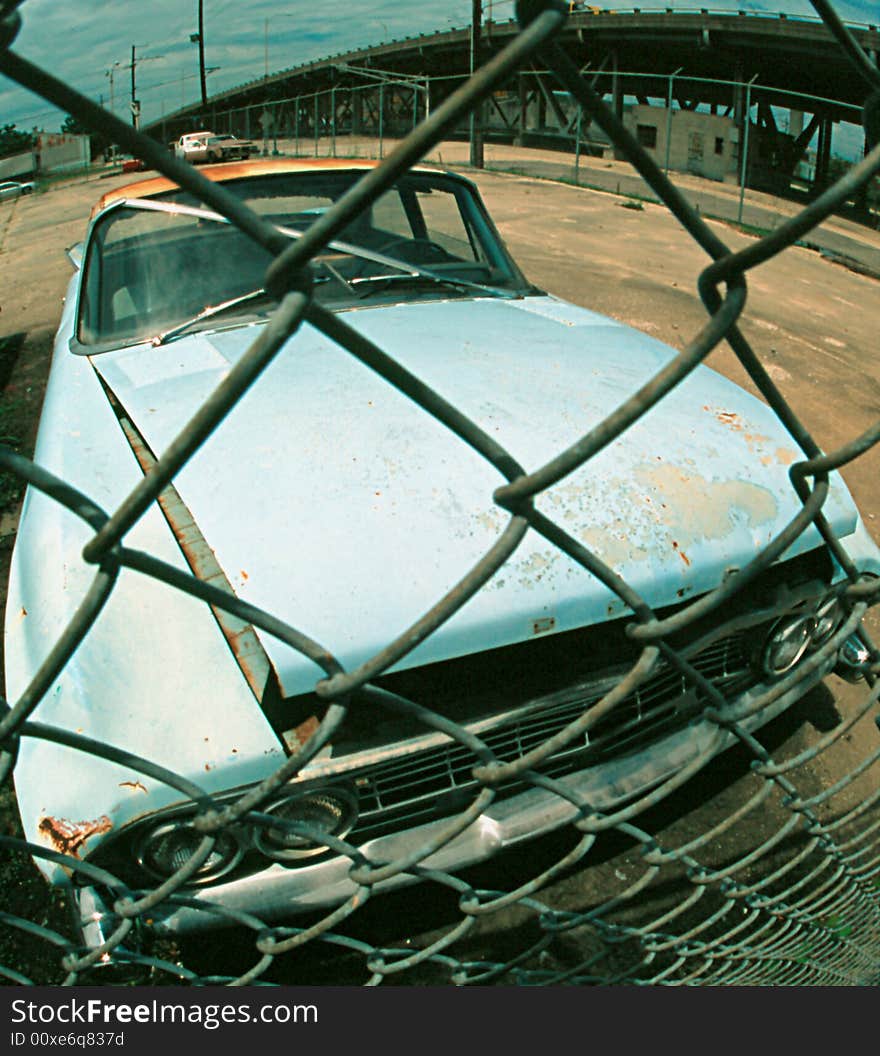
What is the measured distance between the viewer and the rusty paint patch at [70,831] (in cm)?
134

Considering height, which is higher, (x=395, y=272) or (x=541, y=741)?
(x=395, y=272)

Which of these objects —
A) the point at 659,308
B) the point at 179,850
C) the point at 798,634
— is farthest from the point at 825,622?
the point at 659,308

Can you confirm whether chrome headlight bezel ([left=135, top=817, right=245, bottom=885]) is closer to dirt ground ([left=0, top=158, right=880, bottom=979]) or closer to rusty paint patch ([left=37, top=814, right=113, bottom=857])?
rusty paint patch ([left=37, top=814, right=113, bottom=857])

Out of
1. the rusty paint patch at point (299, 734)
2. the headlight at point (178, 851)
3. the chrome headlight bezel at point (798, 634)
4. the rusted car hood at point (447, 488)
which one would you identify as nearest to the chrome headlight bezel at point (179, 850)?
the headlight at point (178, 851)

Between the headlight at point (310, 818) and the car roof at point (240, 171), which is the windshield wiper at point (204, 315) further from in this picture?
the headlight at point (310, 818)

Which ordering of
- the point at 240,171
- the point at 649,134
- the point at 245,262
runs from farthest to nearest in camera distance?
the point at 649,134, the point at 240,171, the point at 245,262

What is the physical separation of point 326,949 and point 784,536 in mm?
1547

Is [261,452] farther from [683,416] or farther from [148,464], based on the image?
[683,416]

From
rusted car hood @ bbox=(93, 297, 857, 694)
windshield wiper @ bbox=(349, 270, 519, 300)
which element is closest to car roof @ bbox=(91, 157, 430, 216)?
windshield wiper @ bbox=(349, 270, 519, 300)

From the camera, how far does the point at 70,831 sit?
1.35m

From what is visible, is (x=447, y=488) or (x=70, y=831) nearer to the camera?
(x=70, y=831)

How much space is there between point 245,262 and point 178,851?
205cm

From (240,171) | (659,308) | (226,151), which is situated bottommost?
(659,308)

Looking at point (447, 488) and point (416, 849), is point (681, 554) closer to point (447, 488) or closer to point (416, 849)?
point (447, 488)
